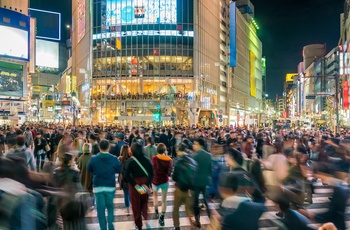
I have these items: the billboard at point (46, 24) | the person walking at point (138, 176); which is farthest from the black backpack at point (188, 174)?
the billboard at point (46, 24)

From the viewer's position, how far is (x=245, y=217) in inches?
137

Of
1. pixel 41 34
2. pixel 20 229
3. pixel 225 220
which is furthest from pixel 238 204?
pixel 41 34

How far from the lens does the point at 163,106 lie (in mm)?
55406

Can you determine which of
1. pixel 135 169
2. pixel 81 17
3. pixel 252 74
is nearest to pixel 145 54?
pixel 81 17

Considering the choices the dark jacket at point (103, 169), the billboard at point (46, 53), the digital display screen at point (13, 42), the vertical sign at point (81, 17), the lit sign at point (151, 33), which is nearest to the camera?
the dark jacket at point (103, 169)

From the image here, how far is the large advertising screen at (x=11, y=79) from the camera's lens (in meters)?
56.0

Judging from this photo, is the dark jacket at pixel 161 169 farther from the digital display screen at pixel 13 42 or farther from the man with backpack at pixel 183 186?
the digital display screen at pixel 13 42

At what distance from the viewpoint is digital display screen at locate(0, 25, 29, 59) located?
55859mm

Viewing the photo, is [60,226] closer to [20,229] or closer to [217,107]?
[20,229]

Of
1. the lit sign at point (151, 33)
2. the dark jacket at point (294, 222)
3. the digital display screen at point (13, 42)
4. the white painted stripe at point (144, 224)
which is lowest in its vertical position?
the white painted stripe at point (144, 224)

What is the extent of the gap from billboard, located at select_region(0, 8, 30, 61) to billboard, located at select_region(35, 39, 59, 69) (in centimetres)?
7037

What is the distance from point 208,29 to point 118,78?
781 inches

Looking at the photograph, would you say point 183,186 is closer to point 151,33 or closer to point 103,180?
point 103,180

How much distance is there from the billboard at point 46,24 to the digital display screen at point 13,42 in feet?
266
